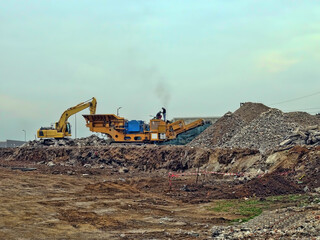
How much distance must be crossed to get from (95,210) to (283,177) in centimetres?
947

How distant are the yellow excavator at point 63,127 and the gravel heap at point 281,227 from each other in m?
29.4

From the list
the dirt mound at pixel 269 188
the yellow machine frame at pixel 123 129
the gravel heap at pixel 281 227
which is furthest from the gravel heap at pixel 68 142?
the gravel heap at pixel 281 227

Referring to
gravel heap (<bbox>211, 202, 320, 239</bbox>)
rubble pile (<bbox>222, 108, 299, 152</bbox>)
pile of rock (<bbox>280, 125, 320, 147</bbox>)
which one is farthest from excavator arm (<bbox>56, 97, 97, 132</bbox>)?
gravel heap (<bbox>211, 202, 320, 239</bbox>)

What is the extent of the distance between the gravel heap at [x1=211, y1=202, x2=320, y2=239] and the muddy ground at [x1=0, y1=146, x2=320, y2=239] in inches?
35.9

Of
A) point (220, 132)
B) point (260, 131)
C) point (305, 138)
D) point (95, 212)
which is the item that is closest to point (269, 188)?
point (95, 212)

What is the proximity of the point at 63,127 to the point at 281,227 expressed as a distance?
31788 mm

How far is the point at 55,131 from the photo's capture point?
Result: 134 ft

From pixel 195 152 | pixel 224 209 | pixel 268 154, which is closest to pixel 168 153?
pixel 195 152

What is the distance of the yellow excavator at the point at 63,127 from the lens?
40.8m

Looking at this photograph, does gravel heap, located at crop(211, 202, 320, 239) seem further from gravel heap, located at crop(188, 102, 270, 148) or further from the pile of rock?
gravel heap, located at crop(188, 102, 270, 148)

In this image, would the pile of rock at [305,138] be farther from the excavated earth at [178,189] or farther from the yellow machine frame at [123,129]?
the yellow machine frame at [123,129]

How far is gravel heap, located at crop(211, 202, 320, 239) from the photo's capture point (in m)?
10.4

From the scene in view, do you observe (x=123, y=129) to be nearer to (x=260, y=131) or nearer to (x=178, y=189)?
(x=260, y=131)

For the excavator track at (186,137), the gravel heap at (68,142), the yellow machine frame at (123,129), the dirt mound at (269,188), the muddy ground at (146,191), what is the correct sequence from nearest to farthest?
the muddy ground at (146,191) < the dirt mound at (269,188) < the yellow machine frame at (123,129) < the excavator track at (186,137) < the gravel heap at (68,142)
